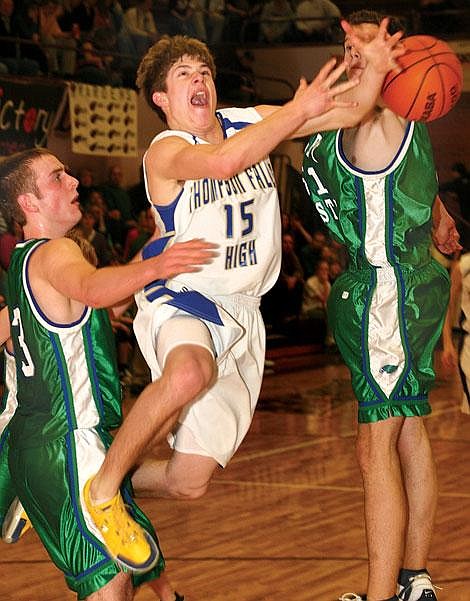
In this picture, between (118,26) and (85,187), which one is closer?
(85,187)

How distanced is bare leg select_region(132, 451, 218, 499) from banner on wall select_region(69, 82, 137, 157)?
27.8 feet

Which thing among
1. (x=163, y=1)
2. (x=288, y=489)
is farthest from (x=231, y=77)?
(x=288, y=489)

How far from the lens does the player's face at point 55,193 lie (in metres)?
3.79

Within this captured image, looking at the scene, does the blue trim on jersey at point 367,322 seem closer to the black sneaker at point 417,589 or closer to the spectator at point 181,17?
the black sneaker at point 417,589

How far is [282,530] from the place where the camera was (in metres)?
5.99

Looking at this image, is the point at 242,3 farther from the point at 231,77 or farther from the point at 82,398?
the point at 82,398

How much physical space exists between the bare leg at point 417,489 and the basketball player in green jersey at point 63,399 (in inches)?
49.6

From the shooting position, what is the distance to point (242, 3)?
16.8 meters

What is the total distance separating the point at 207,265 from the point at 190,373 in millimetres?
568

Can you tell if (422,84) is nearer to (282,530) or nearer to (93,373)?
(93,373)

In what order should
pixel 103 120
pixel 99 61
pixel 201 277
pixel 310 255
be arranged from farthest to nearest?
1. pixel 310 255
2. pixel 99 61
3. pixel 103 120
4. pixel 201 277

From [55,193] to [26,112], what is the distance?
317 inches

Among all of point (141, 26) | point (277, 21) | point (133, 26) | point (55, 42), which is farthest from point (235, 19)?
point (55, 42)

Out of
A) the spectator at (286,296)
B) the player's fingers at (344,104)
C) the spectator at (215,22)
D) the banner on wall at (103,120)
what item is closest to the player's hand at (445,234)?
the player's fingers at (344,104)
